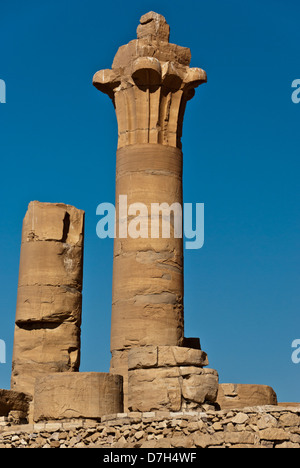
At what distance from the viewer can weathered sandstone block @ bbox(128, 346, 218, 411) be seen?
1606 cm

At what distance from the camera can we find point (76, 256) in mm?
23172

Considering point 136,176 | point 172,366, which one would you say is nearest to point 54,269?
point 136,176

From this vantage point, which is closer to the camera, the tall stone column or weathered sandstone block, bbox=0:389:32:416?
weathered sandstone block, bbox=0:389:32:416

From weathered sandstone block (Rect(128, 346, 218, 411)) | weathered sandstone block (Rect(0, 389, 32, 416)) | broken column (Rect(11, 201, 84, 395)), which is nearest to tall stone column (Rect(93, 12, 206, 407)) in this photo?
weathered sandstone block (Rect(0, 389, 32, 416))

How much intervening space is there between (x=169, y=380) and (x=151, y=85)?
26.3 ft

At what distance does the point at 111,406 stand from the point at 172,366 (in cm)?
150

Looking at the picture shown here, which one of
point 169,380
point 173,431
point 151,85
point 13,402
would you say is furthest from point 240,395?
point 151,85

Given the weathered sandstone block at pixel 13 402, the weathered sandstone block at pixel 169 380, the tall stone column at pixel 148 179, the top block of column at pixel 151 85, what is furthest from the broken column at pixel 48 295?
the weathered sandstone block at pixel 169 380

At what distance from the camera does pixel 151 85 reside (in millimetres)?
20891

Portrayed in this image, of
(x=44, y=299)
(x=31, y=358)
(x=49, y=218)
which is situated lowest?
(x=31, y=358)

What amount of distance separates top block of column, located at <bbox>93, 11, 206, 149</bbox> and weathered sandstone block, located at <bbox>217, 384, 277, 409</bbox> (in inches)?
241

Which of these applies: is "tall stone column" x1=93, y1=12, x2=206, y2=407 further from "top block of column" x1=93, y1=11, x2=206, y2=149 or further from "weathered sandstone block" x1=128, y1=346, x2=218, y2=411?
"weathered sandstone block" x1=128, y1=346, x2=218, y2=411
